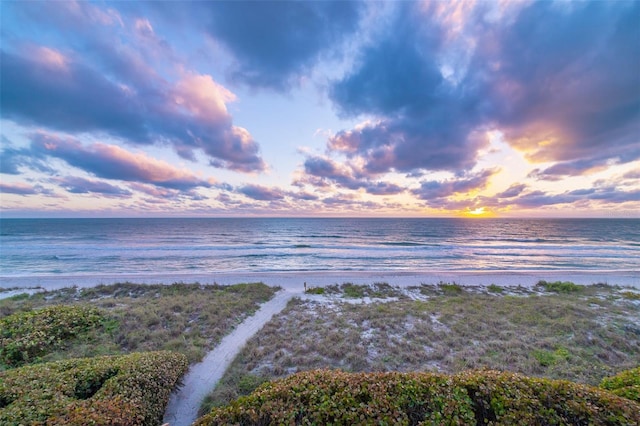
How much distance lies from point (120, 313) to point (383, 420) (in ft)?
34.6

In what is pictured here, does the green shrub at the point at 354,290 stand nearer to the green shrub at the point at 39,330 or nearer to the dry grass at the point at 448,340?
the dry grass at the point at 448,340

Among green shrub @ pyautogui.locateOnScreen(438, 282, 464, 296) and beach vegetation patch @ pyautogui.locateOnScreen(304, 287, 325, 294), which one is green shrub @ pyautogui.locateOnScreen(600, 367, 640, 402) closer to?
green shrub @ pyautogui.locateOnScreen(438, 282, 464, 296)

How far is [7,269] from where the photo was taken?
960 inches

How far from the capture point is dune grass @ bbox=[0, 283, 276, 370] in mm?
7328

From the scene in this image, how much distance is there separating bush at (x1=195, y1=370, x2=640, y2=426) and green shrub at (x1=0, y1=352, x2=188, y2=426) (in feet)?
4.23

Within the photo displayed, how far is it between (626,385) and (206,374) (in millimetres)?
8145

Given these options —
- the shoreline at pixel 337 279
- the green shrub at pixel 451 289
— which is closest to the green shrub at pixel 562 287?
the shoreline at pixel 337 279

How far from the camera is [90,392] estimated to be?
3.93 meters

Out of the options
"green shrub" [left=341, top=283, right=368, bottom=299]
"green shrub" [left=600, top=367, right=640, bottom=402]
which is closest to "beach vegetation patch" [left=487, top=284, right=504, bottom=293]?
"green shrub" [left=341, top=283, right=368, bottom=299]

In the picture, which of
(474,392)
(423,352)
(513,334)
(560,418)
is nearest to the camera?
(560,418)

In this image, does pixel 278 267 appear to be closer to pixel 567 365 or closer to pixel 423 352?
pixel 423 352

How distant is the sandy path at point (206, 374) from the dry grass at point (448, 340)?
33 cm

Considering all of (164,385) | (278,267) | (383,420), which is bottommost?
(278,267)

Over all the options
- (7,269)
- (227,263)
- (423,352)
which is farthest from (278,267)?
(7,269)
